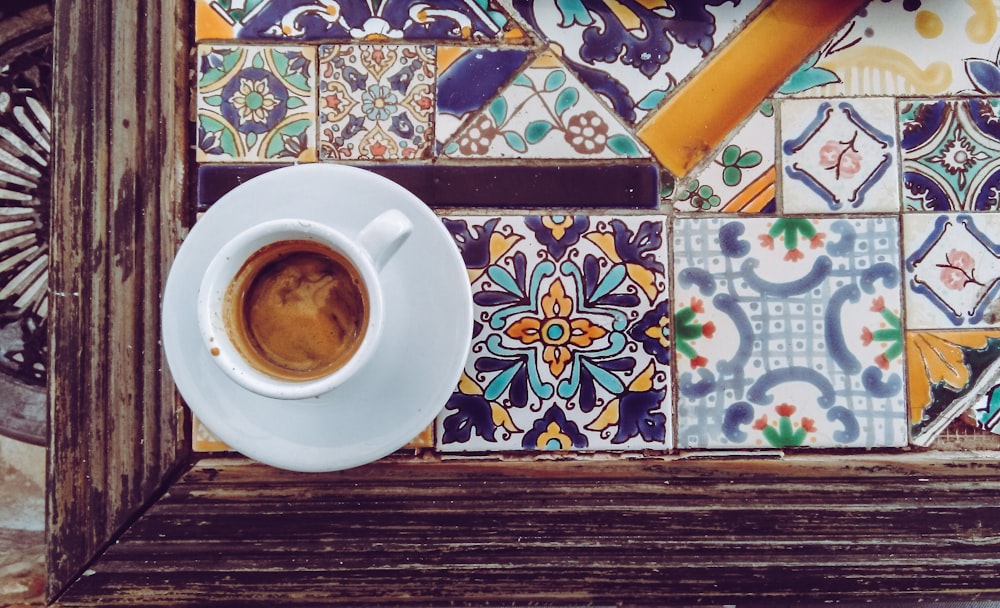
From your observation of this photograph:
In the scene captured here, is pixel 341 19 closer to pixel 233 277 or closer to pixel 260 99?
pixel 260 99

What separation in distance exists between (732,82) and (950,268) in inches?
10.4

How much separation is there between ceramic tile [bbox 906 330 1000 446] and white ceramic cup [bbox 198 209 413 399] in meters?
0.49

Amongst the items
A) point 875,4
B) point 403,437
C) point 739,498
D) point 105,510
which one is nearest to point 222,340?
point 403,437

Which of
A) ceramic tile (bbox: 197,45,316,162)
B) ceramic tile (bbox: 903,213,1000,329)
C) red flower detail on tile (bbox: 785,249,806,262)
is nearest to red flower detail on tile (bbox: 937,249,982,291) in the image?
ceramic tile (bbox: 903,213,1000,329)

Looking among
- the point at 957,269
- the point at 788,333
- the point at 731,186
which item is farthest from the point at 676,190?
the point at 957,269

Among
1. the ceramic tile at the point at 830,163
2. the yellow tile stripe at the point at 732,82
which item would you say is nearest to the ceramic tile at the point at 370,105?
the yellow tile stripe at the point at 732,82

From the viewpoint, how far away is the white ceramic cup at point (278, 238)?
397 mm

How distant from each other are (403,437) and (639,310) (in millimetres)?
248

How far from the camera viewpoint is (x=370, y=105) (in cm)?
58

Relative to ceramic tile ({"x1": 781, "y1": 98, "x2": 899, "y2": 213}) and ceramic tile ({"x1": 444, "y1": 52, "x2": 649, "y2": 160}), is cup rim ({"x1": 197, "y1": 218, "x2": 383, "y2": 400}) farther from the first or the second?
ceramic tile ({"x1": 781, "y1": 98, "x2": 899, "y2": 213})

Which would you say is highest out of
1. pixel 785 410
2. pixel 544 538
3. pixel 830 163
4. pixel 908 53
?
pixel 908 53

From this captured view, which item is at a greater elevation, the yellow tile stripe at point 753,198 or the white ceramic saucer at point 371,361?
the yellow tile stripe at point 753,198

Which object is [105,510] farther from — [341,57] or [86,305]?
[341,57]

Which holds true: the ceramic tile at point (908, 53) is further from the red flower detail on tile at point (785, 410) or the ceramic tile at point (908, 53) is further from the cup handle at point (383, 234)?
the cup handle at point (383, 234)
